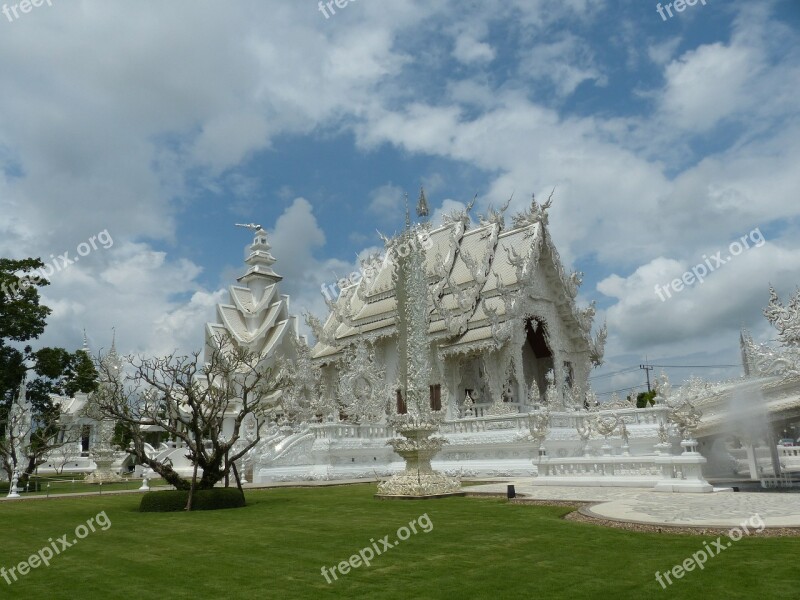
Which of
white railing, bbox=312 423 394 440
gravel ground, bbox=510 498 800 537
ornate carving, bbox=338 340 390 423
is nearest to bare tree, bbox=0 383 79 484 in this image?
white railing, bbox=312 423 394 440

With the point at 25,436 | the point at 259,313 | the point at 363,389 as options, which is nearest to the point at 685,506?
the point at 363,389

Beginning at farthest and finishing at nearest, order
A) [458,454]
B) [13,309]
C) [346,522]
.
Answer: [13,309] < [458,454] < [346,522]

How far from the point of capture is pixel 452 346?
24781 millimetres

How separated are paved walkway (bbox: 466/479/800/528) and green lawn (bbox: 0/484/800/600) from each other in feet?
2.29

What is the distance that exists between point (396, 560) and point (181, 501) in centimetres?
735

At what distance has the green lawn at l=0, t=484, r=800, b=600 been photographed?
17.1ft

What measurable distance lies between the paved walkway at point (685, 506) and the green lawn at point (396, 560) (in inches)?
27.5

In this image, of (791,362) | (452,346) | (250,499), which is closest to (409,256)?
(250,499)

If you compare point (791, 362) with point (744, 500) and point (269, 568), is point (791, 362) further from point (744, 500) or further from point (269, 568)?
point (269, 568)

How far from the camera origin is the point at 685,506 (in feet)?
31.2

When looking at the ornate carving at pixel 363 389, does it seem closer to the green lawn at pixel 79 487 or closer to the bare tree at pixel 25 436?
the green lawn at pixel 79 487

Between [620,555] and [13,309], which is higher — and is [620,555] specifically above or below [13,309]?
below

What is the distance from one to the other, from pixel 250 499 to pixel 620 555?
1003 cm

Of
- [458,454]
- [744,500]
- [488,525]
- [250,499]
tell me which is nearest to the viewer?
[488,525]
